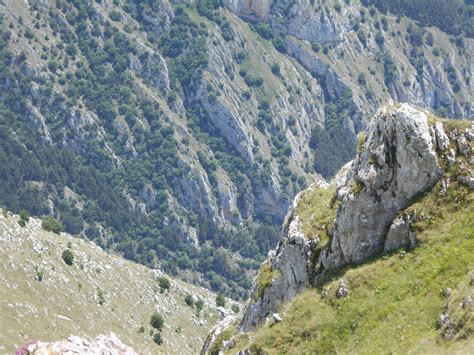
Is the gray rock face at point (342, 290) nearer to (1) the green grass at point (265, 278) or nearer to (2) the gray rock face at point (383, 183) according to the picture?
(2) the gray rock face at point (383, 183)

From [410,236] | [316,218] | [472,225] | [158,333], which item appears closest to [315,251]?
[316,218]

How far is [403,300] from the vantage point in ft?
175

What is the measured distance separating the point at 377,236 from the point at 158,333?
466 ft

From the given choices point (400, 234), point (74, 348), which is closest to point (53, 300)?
point (400, 234)

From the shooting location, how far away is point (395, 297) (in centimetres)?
5409

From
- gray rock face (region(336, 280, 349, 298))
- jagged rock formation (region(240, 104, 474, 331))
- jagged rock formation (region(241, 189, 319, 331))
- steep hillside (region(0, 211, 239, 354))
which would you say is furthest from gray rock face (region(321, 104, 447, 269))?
steep hillside (region(0, 211, 239, 354))

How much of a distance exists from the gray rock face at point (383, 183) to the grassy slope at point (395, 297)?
119cm

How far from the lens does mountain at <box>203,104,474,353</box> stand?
52375 millimetres

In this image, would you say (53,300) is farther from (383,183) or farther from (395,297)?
(395,297)

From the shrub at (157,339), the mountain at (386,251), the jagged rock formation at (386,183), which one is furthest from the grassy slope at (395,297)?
the shrub at (157,339)

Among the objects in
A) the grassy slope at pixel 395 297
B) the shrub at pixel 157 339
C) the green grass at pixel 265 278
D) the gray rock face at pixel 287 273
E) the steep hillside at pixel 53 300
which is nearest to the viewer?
the grassy slope at pixel 395 297

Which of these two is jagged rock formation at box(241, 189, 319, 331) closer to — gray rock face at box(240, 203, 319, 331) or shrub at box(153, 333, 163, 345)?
gray rock face at box(240, 203, 319, 331)

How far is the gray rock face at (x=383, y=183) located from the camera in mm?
57844

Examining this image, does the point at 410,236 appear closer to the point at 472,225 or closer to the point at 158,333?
the point at 472,225
